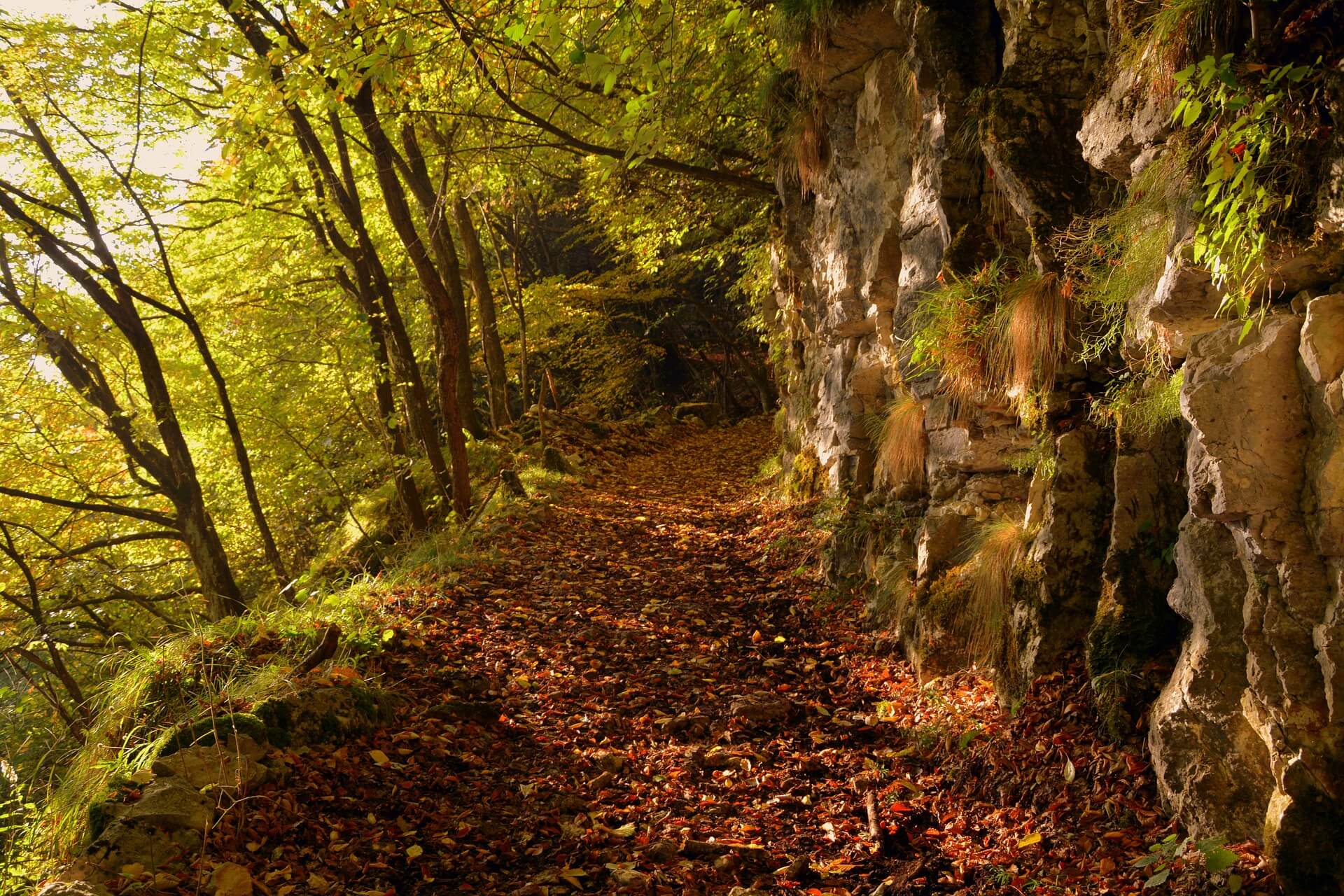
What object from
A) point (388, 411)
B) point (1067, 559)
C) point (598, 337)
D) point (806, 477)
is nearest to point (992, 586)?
point (1067, 559)

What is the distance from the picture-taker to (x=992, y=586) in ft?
14.4

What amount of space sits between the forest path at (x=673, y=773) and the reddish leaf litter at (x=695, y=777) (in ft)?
0.04

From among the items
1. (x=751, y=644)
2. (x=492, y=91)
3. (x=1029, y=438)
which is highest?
(x=492, y=91)

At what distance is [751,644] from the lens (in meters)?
5.89

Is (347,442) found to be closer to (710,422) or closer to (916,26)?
(710,422)

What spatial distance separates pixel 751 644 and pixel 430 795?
260 cm

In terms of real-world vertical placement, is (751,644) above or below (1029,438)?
below

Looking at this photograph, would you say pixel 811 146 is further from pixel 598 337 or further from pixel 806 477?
pixel 598 337

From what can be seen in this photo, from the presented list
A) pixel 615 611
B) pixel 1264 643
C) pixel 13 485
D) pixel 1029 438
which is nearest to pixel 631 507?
pixel 615 611

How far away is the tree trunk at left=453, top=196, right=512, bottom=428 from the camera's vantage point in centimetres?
1334

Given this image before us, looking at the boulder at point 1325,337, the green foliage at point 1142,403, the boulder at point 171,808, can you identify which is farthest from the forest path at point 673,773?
the boulder at point 1325,337

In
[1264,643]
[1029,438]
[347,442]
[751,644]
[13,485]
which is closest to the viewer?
[1264,643]

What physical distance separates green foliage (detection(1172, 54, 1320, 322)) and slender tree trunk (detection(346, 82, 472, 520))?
661 cm

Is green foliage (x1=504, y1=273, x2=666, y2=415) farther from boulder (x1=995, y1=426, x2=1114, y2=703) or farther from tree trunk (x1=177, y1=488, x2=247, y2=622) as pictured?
boulder (x1=995, y1=426, x2=1114, y2=703)
